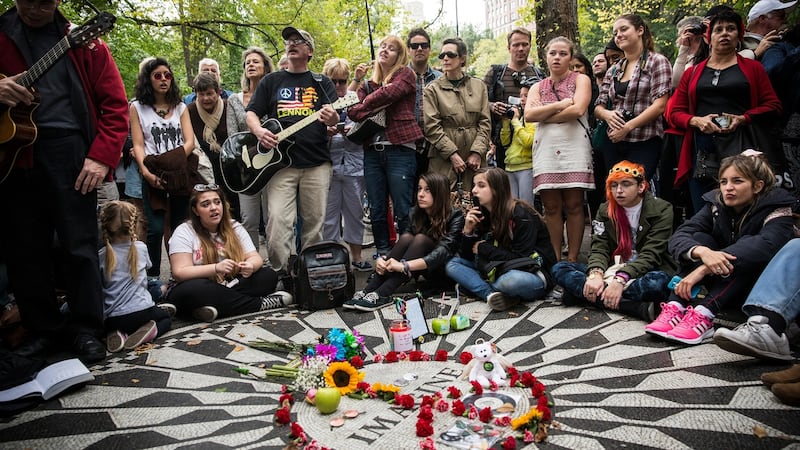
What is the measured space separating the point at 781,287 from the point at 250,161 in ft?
13.9

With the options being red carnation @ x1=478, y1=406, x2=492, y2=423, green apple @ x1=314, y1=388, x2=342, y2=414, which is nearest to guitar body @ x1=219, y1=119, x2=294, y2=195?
green apple @ x1=314, y1=388, x2=342, y2=414

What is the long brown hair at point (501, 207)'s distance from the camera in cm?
473

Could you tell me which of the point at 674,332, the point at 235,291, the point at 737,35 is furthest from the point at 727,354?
the point at 235,291

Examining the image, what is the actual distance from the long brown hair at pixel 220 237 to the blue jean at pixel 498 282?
5.97 feet

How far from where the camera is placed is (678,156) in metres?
4.88

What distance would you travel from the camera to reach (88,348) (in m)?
3.71

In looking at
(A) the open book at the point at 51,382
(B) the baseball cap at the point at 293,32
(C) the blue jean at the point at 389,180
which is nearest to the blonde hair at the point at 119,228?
(A) the open book at the point at 51,382

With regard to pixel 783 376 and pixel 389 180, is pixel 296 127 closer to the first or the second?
pixel 389 180

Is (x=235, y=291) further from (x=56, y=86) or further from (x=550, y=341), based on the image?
A: (x=550, y=341)

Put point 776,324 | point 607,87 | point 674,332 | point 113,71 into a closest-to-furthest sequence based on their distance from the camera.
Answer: point 776,324 → point 674,332 → point 113,71 → point 607,87

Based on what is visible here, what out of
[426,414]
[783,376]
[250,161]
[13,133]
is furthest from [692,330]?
[13,133]

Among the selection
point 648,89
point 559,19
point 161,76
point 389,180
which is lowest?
point 389,180

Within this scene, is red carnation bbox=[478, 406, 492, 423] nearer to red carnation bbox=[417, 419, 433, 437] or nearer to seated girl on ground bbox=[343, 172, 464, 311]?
red carnation bbox=[417, 419, 433, 437]

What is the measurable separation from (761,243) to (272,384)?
10.1ft
